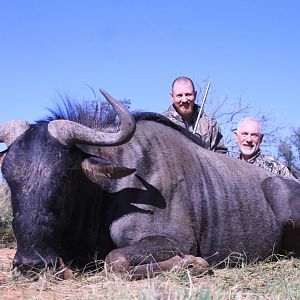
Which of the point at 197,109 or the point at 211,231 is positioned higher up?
the point at 197,109

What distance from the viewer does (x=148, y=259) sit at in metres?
5.09

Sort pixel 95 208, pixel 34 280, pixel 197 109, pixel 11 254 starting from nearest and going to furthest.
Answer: pixel 34 280
pixel 95 208
pixel 11 254
pixel 197 109

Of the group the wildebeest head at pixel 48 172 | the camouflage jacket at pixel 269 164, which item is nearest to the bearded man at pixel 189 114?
the camouflage jacket at pixel 269 164

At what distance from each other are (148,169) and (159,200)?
29cm

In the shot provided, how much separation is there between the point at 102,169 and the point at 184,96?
3415 millimetres

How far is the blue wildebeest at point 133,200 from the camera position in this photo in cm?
485

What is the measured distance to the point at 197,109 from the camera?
28.5 ft

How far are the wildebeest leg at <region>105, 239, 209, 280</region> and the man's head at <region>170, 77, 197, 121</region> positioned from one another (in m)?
3.42

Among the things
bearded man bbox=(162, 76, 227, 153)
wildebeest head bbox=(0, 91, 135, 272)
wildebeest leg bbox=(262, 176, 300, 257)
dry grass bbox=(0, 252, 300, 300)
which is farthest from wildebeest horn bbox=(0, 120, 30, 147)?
bearded man bbox=(162, 76, 227, 153)

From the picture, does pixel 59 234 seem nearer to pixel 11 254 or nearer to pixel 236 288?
pixel 236 288

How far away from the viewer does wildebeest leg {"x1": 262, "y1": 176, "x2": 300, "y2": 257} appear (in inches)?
259

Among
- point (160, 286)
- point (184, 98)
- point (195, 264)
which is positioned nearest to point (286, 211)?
point (195, 264)

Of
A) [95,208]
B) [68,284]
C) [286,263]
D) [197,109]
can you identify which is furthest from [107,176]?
[197,109]

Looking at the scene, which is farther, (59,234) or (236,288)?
(59,234)
